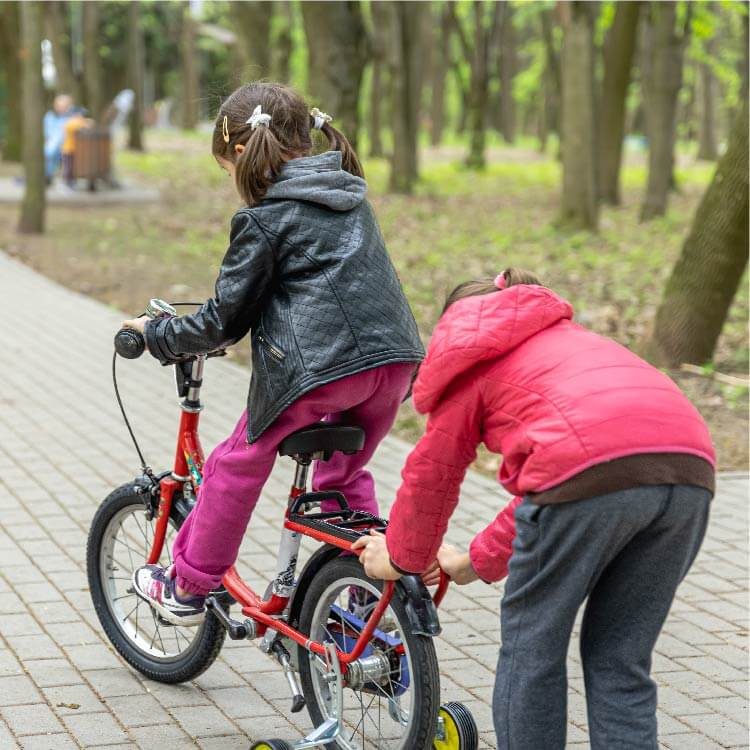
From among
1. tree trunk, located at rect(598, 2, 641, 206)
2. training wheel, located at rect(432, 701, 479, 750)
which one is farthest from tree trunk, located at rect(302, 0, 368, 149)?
training wheel, located at rect(432, 701, 479, 750)

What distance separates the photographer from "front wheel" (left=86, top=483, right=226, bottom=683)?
4.25 metres

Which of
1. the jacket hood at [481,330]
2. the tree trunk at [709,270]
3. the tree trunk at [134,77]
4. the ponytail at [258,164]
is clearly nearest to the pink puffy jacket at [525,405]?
the jacket hood at [481,330]

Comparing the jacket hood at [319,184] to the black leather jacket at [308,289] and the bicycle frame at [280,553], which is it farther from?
the bicycle frame at [280,553]

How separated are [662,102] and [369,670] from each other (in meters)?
15.7

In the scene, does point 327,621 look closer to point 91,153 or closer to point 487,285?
point 487,285

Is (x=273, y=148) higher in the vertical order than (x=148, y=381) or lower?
higher

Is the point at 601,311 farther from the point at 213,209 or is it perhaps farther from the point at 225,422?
the point at 213,209

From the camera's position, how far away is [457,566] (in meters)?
3.09

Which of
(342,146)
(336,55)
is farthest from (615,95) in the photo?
(342,146)

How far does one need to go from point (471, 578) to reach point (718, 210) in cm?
613

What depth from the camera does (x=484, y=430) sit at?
2.88m

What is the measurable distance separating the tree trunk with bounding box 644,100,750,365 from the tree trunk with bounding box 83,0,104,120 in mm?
17328

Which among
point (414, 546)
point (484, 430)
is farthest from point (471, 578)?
point (484, 430)

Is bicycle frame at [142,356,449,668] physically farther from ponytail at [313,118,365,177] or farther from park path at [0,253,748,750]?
ponytail at [313,118,365,177]
